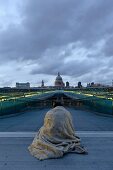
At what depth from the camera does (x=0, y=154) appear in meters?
8.80

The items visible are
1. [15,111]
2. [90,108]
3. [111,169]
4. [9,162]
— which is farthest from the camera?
[90,108]

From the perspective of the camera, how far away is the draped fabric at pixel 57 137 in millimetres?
8711

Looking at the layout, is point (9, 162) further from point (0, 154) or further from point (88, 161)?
point (88, 161)

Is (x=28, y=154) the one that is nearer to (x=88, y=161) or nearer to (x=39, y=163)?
(x=39, y=163)

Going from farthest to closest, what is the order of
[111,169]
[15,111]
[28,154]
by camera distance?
[15,111] < [28,154] < [111,169]

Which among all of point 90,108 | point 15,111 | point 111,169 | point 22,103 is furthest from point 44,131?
point 90,108

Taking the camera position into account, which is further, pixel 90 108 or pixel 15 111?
pixel 90 108

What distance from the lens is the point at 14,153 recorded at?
8891mm

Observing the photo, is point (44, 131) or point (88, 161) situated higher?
point (44, 131)

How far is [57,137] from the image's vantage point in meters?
9.00

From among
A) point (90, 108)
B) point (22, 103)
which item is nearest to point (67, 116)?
point (22, 103)

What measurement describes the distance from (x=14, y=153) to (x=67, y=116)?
58.3 inches

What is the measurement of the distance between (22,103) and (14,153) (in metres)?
20.0

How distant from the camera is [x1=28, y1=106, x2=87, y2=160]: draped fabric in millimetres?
8711
